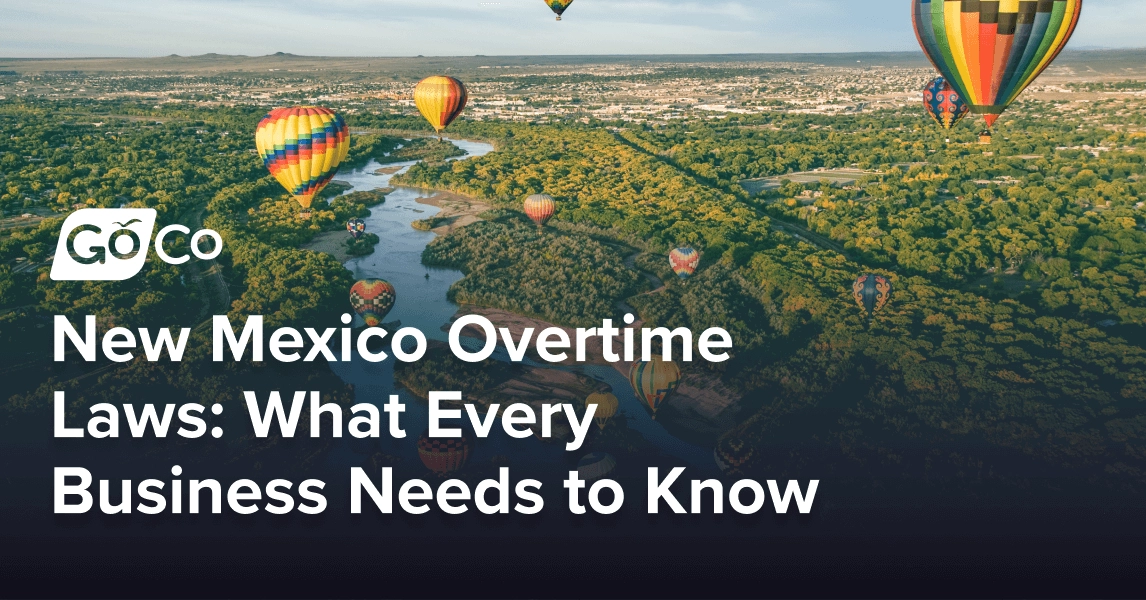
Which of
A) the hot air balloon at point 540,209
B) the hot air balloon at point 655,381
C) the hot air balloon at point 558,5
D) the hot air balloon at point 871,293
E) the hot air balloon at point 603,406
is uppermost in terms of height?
the hot air balloon at point 558,5

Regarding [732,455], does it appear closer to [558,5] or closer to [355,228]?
[355,228]

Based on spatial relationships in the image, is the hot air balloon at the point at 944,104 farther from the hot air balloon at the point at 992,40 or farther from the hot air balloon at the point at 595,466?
the hot air balloon at the point at 595,466

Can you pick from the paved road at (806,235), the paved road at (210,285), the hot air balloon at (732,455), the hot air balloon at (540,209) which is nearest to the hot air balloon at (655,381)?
the hot air balloon at (732,455)

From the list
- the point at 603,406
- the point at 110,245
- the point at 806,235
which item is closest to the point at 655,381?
the point at 603,406

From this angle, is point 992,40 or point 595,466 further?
point 992,40

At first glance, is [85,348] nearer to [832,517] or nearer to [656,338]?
[656,338]

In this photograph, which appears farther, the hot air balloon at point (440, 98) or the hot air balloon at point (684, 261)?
the hot air balloon at point (440, 98)
